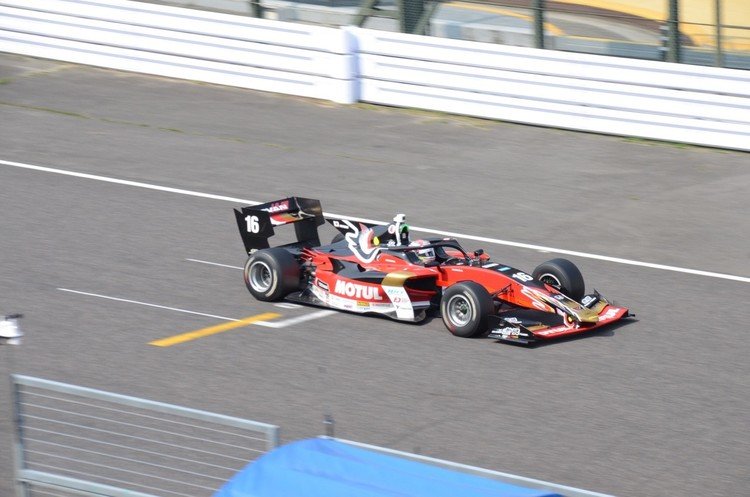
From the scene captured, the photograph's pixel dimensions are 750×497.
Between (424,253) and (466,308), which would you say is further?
(424,253)

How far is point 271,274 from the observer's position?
1129 cm

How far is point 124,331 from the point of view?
10719mm

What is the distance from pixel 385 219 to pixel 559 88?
4.88 metres

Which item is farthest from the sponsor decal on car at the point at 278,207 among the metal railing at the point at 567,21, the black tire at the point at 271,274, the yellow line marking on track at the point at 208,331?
the metal railing at the point at 567,21

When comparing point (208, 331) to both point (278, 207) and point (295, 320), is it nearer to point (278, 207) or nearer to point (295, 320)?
point (295, 320)

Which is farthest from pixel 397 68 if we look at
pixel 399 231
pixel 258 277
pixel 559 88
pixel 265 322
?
pixel 265 322

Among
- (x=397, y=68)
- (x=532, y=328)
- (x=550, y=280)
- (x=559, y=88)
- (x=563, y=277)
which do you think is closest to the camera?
(x=532, y=328)

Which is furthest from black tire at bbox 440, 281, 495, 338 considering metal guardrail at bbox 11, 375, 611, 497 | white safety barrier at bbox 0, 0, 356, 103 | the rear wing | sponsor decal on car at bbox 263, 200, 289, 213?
white safety barrier at bbox 0, 0, 356, 103

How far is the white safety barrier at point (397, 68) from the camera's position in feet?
56.2

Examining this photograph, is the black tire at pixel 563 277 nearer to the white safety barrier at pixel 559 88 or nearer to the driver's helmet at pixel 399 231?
the driver's helmet at pixel 399 231

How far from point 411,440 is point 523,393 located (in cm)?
128

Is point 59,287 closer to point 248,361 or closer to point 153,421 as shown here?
point 248,361

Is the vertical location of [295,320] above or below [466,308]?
below

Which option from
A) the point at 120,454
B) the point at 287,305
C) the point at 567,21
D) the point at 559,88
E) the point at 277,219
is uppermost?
the point at 567,21
